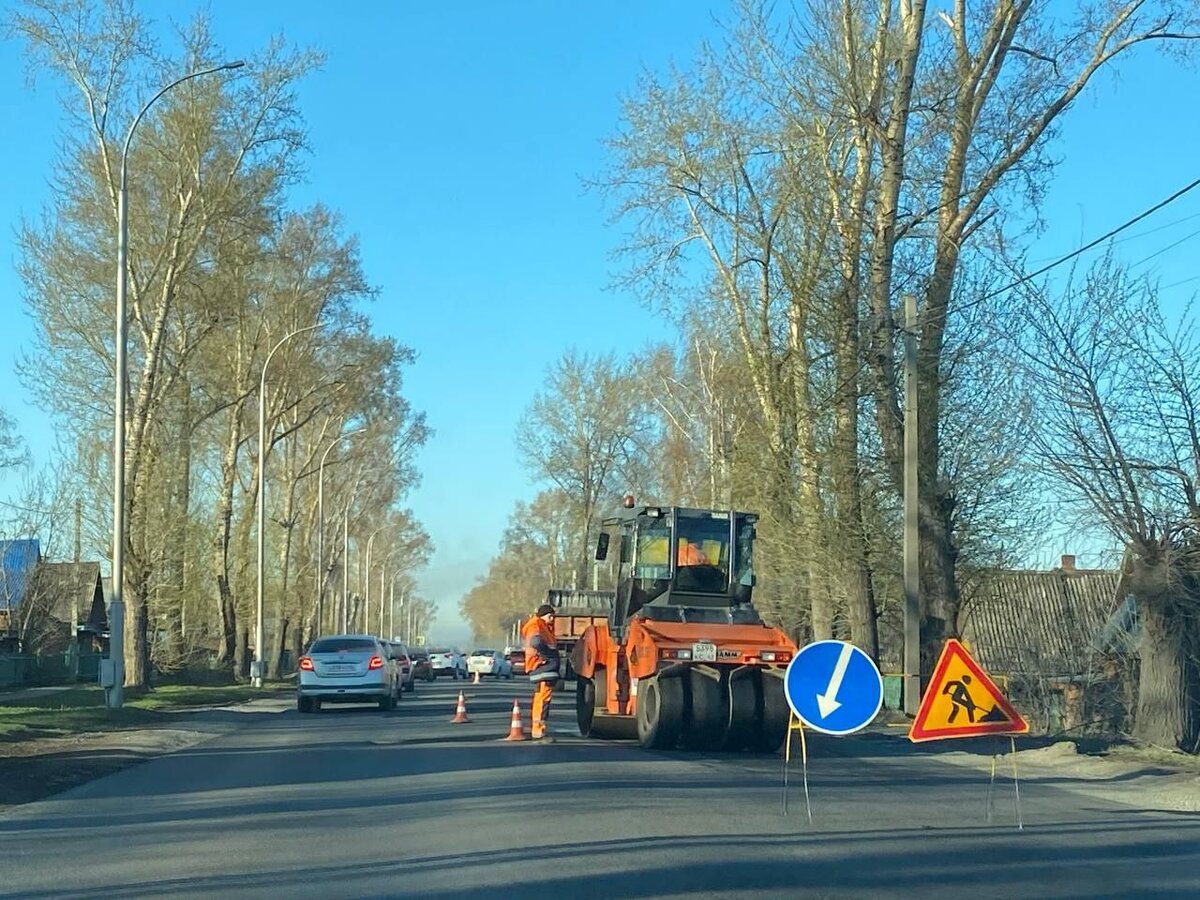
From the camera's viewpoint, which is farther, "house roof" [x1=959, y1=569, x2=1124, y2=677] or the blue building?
the blue building

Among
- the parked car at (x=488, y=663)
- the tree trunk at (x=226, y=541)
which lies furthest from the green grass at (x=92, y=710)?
the parked car at (x=488, y=663)

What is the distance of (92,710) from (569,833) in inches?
694

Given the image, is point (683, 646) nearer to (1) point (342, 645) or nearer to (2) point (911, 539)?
(2) point (911, 539)

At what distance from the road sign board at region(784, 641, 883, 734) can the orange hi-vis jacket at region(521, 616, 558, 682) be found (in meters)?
9.12

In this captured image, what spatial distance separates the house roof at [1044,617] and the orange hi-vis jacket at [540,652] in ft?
39.7

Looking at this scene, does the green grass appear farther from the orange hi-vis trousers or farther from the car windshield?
the orange hi-vis trousers

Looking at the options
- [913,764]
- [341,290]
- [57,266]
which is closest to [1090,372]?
[913,764]

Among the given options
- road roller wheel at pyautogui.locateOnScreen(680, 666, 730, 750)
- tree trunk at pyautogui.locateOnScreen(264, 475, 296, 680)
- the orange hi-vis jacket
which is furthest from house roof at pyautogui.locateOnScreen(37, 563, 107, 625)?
road roller wheel at pyautogui.locateOnScreen(680, 666, 730, 750)

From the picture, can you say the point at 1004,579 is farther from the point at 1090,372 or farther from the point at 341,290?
the point at 341,290

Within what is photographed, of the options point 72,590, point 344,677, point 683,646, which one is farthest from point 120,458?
point 72,590

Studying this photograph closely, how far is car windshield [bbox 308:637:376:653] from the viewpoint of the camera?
28656 mm

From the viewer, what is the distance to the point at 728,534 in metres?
20.5

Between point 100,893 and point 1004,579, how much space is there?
960 inches

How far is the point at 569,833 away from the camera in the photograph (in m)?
10.6
